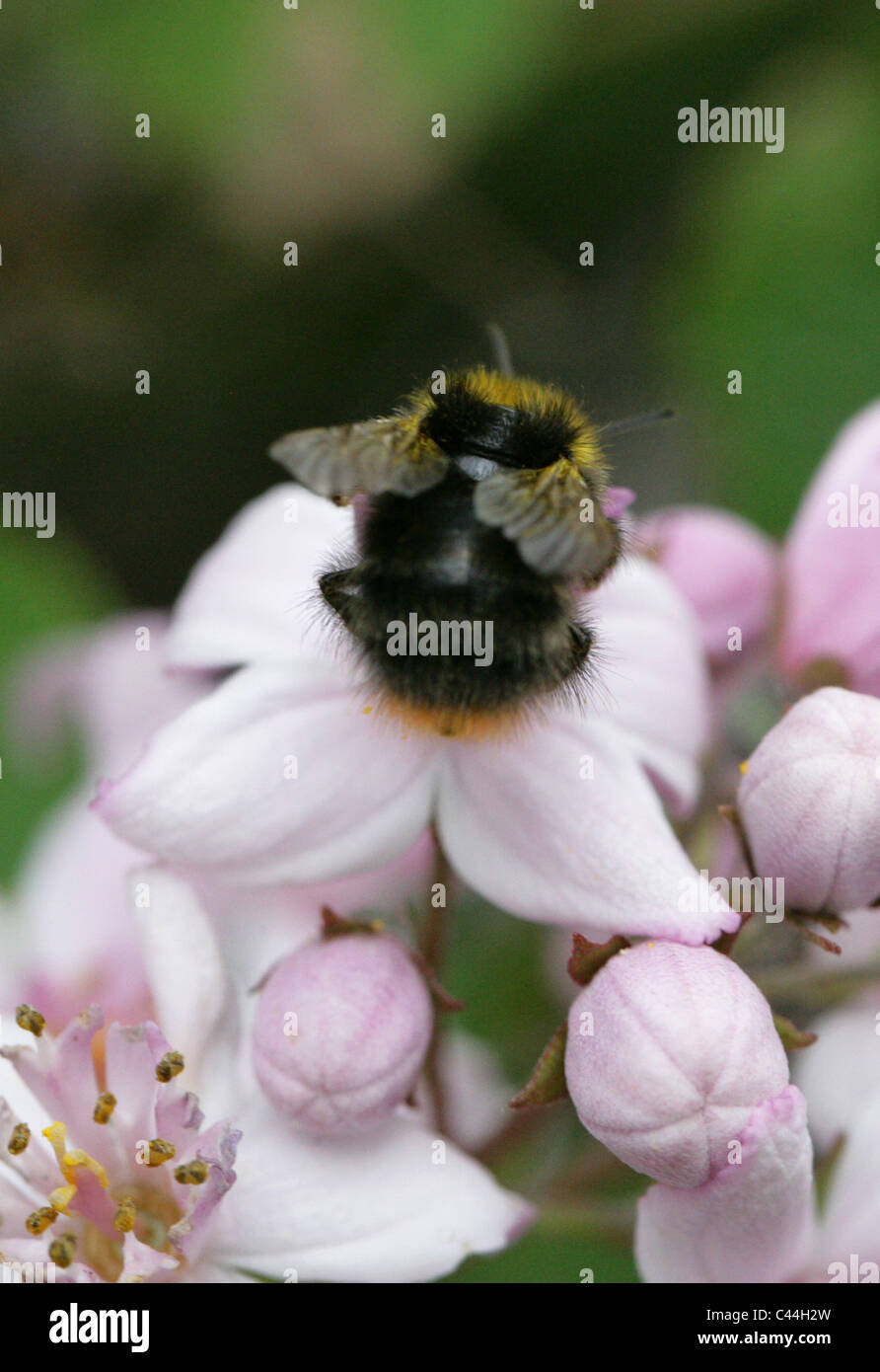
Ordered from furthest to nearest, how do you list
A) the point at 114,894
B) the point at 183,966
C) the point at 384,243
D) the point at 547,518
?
the point at 384,243 < the point at 114,894 < the point at 183,966 < the point at 547,518

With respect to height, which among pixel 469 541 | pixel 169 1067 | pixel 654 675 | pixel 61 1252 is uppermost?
pixel 469 541

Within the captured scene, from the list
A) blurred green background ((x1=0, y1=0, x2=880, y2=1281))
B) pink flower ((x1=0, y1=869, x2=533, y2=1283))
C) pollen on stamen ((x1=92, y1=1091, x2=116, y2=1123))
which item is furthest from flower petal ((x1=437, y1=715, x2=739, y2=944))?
blurred green background ((x1=0, y1=0, x2=880, y2=1281))

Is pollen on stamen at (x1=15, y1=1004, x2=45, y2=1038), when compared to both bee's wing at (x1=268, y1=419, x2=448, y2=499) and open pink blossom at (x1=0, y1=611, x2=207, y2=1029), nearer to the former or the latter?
open pink blossom at (x1=0, y1=611, x2=207, y2=1029)

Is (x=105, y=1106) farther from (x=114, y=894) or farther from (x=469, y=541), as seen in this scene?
(x=469, y=541)

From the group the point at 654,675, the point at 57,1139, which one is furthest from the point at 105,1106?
the point at 654,675

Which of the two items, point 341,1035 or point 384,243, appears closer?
point 341,1035

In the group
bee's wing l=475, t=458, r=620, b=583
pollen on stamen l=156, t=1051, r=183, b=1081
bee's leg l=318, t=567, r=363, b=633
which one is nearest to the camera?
bee's wing l=475, t=458, r=620, b=583

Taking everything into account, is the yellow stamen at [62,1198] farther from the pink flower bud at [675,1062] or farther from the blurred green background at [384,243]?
the blurred green background at [384,243]
